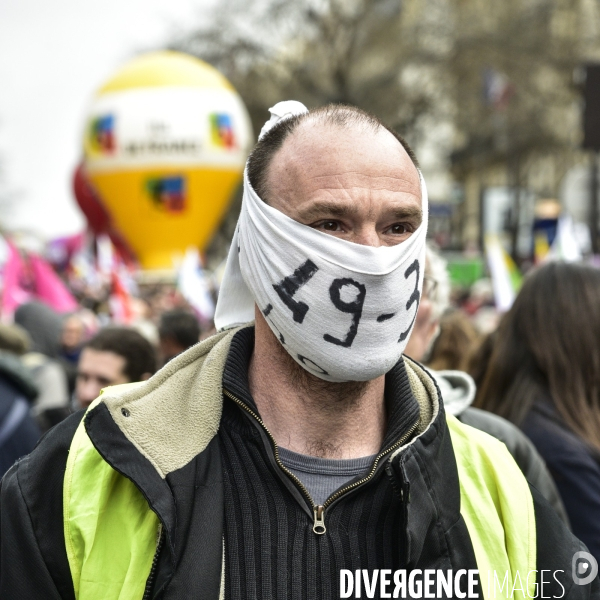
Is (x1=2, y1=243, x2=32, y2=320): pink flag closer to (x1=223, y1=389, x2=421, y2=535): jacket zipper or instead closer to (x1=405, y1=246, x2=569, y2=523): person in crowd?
(x1=405, y1=246, x2=569, y2=523): person in crowd

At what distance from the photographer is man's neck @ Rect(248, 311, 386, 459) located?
2.11 meters

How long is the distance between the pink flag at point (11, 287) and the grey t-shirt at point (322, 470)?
24.6 ft

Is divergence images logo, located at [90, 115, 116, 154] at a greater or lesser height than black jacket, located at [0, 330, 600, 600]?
lesser

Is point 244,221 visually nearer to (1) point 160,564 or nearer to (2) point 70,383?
(1) point 160,564

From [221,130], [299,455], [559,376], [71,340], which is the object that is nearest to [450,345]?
[559,376]

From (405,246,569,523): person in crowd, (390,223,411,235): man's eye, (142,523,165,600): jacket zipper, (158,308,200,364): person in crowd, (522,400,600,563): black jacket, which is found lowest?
(158,308,200,364): person in crowd

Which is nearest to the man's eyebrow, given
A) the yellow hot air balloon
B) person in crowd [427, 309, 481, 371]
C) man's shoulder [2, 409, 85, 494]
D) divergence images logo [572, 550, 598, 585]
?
man's shoulder [2, 409, 85, 494]

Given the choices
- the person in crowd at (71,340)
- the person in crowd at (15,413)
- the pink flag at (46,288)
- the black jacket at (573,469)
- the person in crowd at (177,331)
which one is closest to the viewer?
the black jacket at (573,469)

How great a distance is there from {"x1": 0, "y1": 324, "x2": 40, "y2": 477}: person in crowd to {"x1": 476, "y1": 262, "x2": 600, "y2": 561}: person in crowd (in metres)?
1.95

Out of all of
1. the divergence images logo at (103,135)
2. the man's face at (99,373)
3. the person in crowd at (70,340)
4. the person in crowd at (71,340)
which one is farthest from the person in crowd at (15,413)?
the divergence images logo at (103,135)

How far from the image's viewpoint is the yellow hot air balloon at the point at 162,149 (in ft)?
84.4

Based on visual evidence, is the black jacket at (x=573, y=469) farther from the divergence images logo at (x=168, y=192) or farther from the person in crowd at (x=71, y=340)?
the divergence images logo at (x=168, y=192)

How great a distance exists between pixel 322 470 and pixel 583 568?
0.62 meters

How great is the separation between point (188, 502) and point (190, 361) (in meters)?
0.43
